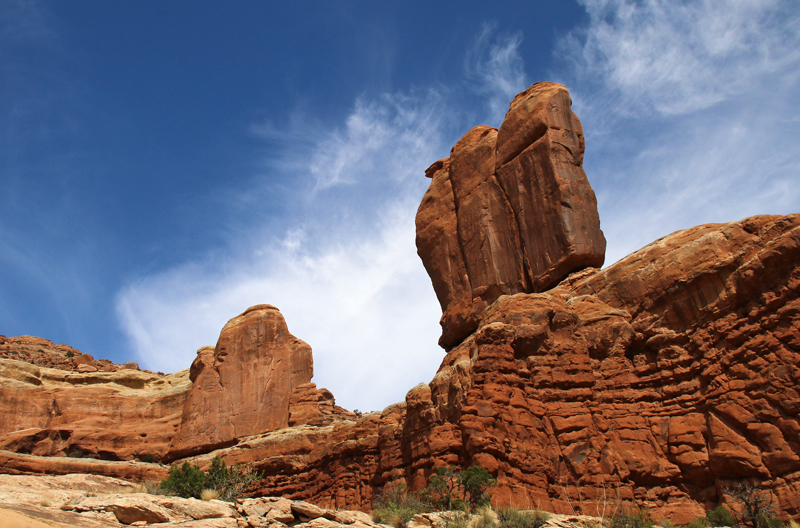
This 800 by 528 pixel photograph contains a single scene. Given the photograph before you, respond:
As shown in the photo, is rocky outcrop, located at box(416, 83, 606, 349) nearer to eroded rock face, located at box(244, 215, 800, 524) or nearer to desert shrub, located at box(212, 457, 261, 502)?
eroded rock face, located at box(244, 215, 800, 524)

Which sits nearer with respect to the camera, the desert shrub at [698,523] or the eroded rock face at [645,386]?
the desert shrub at [698,523]

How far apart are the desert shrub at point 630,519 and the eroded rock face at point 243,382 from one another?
26.7 m

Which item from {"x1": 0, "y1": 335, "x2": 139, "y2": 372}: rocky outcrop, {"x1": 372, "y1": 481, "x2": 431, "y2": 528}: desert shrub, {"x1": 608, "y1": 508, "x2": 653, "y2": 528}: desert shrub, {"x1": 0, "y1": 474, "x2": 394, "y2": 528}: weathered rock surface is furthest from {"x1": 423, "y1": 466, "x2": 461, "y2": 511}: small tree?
{"x1": 0, "y1": 335, "x2": 139, "y2": 372}: rocky outcrop

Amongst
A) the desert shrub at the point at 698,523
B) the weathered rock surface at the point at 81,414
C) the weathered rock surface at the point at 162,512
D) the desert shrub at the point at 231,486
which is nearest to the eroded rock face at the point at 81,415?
the weathered rock surface at the point at 81,414

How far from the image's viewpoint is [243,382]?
40.8m

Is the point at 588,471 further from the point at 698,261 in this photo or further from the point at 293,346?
the point at 293,346

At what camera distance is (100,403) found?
138ft

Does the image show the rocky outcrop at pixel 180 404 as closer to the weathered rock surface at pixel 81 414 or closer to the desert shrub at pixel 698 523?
the weathered rock surface at pixel 81 414

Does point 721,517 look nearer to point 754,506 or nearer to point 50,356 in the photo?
point 754,506

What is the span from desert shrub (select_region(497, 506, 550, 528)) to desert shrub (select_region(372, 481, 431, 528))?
2175mm

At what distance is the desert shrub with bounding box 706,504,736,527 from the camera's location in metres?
14.2

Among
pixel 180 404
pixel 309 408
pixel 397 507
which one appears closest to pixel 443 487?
pixel 397 507

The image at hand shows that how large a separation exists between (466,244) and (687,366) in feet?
39.9

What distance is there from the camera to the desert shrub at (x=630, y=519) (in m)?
14.1
